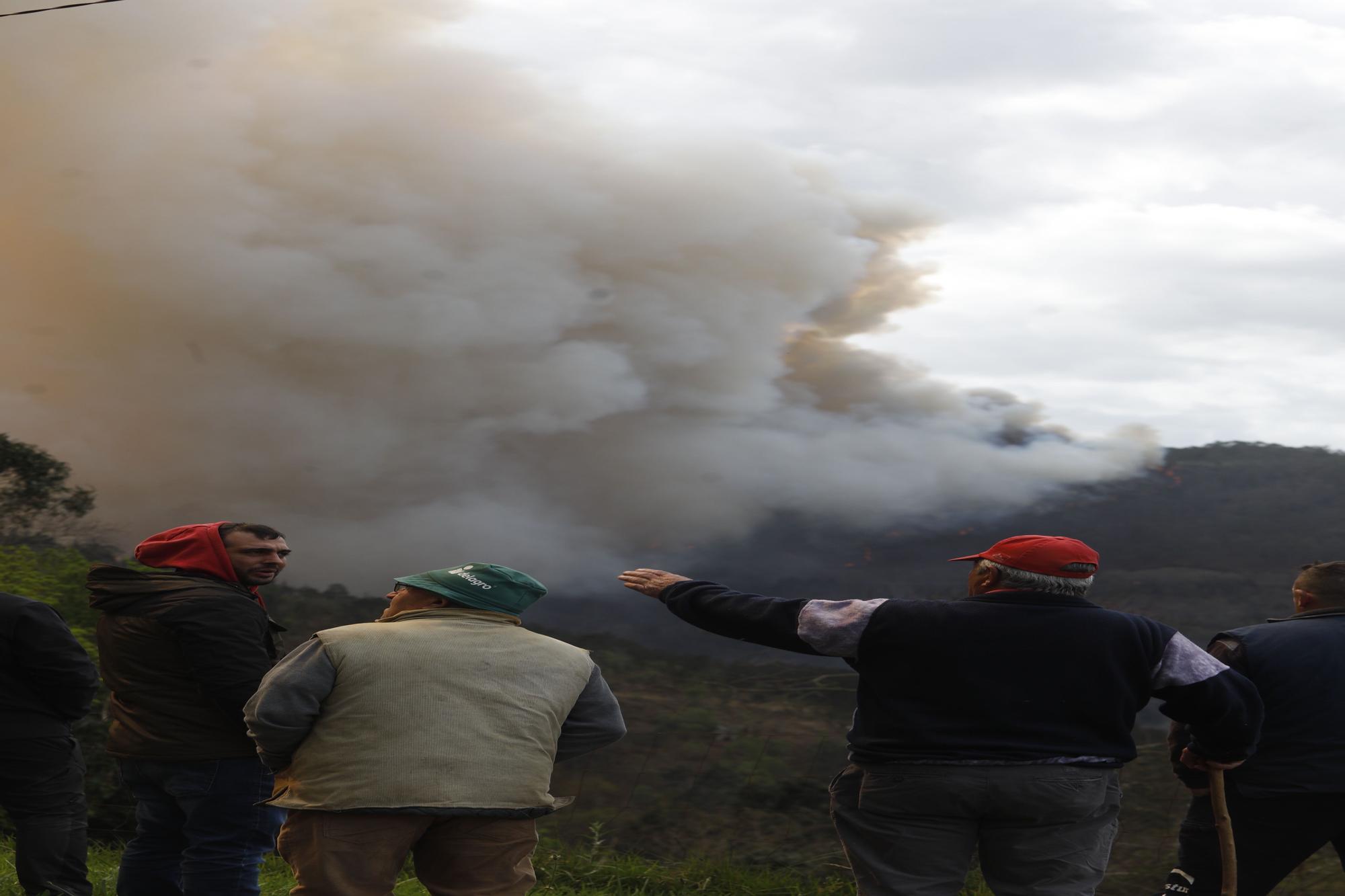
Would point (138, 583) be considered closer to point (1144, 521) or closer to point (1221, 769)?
point (1221, 769)

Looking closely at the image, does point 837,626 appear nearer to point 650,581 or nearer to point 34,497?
point 650,581

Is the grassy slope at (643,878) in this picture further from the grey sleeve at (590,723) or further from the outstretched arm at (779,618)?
the outstretched arm at (779,618)

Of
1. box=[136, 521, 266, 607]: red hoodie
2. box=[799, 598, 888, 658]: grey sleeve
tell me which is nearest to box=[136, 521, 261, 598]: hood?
box=[136, 521, 266, 607]: red hoodie

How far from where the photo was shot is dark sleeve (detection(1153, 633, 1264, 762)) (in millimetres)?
2791

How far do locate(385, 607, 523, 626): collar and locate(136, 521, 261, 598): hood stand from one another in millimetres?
987

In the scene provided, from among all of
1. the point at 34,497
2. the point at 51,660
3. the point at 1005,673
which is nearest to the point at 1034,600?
the point at 1005,673

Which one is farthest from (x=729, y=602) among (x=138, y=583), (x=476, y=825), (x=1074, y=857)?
(x=138, y=583)

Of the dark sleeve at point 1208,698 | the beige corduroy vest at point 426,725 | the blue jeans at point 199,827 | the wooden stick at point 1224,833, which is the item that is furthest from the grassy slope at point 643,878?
the beige corduroy vest at point 426,725

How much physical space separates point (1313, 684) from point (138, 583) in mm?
3570

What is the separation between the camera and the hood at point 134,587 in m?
3.49

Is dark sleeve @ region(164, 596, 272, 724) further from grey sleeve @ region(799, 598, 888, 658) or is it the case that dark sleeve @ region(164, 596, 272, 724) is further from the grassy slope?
the grassy slope

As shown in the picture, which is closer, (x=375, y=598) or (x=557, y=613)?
(x=557, y=613)

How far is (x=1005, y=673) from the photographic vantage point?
2.72 metres

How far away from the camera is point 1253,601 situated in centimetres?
745
